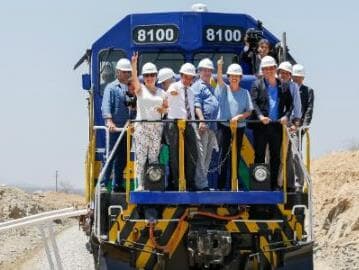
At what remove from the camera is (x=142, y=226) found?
10.5 meters

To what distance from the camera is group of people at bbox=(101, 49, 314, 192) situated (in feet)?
34.9

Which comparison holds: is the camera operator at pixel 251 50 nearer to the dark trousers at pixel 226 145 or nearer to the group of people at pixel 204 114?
the group of people at pixel 204 114

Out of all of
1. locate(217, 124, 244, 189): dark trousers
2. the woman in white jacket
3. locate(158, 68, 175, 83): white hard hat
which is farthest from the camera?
locate(158, 68, 175, 83): white hard hat

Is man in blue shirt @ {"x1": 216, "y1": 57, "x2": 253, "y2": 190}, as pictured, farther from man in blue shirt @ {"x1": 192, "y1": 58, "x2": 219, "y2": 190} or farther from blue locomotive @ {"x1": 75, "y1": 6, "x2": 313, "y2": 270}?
blue locomotive @ {"x1": 75, "y1": 6, "x2": 313, "y2": 270}

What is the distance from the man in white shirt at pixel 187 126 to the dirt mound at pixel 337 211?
6.55 metres

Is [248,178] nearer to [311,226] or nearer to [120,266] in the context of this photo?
[311,226]

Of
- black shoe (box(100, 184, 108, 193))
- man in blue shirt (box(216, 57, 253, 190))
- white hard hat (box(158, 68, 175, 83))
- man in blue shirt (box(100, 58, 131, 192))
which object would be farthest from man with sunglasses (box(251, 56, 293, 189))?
black shoe (box(100, 184, 108, 193))

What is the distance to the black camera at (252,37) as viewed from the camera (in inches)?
506

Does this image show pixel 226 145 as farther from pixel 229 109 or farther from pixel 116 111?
pixel 116 111

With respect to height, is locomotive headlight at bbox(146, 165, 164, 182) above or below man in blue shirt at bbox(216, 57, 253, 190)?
below

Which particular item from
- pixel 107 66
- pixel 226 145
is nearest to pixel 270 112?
pixel 226 145

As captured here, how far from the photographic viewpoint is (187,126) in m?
10.6

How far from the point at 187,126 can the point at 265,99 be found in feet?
3.49

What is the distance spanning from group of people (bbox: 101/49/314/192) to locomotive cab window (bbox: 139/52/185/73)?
5.46 feet
